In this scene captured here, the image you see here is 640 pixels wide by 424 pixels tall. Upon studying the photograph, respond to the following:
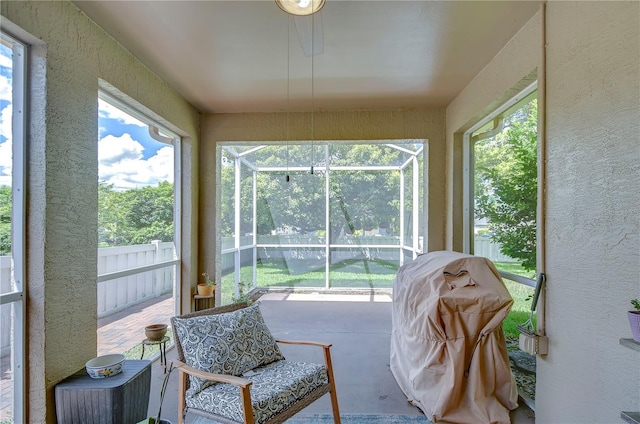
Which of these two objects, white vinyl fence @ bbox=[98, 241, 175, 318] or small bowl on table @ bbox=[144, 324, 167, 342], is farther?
small bowl on table @ bbox=[144, 324, 167, 342]

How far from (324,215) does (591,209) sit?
4894 millimetres

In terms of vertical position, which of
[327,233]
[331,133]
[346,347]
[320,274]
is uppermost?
[331,133]

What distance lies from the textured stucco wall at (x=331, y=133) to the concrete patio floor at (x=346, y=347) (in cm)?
131

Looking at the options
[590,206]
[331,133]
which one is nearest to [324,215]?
[331,133]

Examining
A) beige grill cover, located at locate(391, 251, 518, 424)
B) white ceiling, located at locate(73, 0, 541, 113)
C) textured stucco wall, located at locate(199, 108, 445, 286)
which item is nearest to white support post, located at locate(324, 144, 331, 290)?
textured stucco wall, located at locate(199, 108, 445, 286)

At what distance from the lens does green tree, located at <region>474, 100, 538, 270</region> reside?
2.44 m

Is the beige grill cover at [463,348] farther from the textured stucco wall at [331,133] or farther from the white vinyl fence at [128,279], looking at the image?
the white vinyl fence at [128,279]

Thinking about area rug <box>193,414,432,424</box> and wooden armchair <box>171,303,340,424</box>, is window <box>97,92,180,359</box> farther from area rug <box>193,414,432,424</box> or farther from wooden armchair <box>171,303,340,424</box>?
area rug <box>193,414,432,424</box>

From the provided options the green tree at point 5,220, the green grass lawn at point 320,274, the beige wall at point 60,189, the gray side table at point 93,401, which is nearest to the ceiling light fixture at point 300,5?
the beige wall at point 60,189

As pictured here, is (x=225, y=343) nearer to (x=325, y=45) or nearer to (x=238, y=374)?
(x=238, y=374)

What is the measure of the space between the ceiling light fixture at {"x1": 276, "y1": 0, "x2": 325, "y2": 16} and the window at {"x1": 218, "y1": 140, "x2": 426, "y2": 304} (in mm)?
4276

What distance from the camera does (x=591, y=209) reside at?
5.55ft

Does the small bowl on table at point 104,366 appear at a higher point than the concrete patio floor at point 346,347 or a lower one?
higher

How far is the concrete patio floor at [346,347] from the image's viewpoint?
2.50 metres
